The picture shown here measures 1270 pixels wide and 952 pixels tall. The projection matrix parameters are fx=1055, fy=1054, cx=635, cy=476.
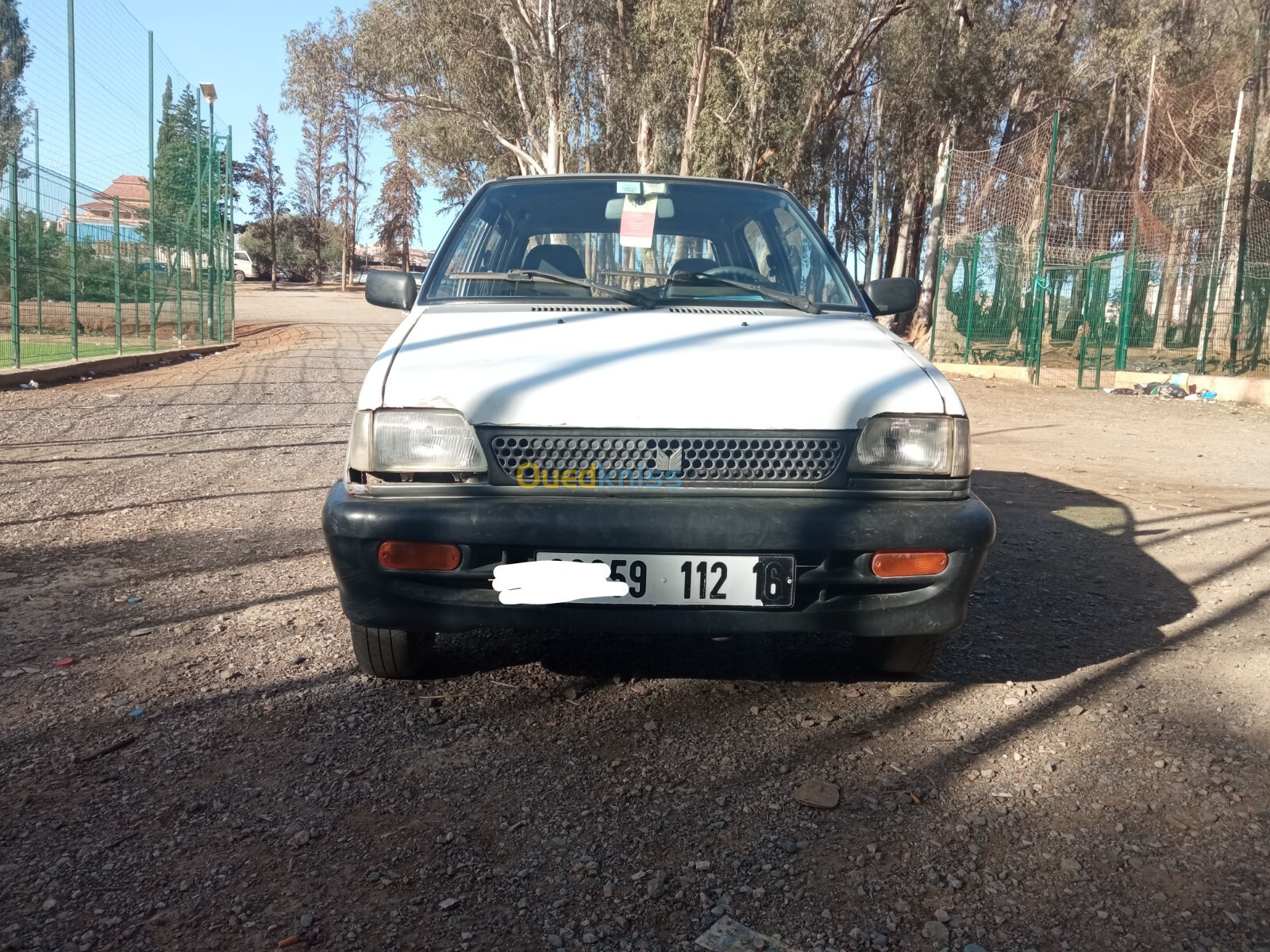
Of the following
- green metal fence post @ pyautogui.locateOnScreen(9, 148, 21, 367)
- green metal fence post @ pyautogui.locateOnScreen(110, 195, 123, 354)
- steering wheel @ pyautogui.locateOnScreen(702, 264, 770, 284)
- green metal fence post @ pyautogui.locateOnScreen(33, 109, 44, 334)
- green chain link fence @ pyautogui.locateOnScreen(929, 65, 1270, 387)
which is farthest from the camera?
green chain link fence @ pyautogui.locateOnScreen(929, 65, 1270, 387)

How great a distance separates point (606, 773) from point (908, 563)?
0.95 m

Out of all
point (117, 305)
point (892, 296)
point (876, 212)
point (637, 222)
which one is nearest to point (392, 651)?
point (637, 222)

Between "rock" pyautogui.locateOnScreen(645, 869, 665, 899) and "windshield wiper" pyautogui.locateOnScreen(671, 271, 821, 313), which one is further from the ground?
"windshield wiper" pyautogui.locateOnScreen(671, 271, 821, 313)

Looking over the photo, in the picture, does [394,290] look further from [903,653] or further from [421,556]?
[903,653]

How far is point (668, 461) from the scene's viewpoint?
2.78m

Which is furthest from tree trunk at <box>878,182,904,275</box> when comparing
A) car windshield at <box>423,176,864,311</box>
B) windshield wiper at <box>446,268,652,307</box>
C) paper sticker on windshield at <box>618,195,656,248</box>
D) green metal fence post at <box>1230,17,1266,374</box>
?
windshield wiper at <box>446,268,652,307</box>

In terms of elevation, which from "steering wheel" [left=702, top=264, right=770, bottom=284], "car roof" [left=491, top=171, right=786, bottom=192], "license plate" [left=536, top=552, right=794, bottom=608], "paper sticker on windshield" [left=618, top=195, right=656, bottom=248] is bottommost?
"license plate" [left=536, top=552, right=794, bottom=608]

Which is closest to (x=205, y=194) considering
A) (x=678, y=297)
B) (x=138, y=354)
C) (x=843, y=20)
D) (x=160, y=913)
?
(x=138, y=354)

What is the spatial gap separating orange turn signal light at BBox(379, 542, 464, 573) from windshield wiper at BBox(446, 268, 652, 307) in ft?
4.12

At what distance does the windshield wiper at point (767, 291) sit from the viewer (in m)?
3.69

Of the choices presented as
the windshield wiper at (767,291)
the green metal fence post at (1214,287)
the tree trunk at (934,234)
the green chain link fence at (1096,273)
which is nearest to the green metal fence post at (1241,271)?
the green chain link fence at (1096,273)

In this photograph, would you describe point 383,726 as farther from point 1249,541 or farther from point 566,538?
point 1249,541

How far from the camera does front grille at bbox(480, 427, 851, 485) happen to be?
2766 millimetres

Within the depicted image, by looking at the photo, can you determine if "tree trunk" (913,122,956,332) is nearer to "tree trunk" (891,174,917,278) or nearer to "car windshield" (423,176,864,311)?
"tree trunk" (891,174,917,278)
